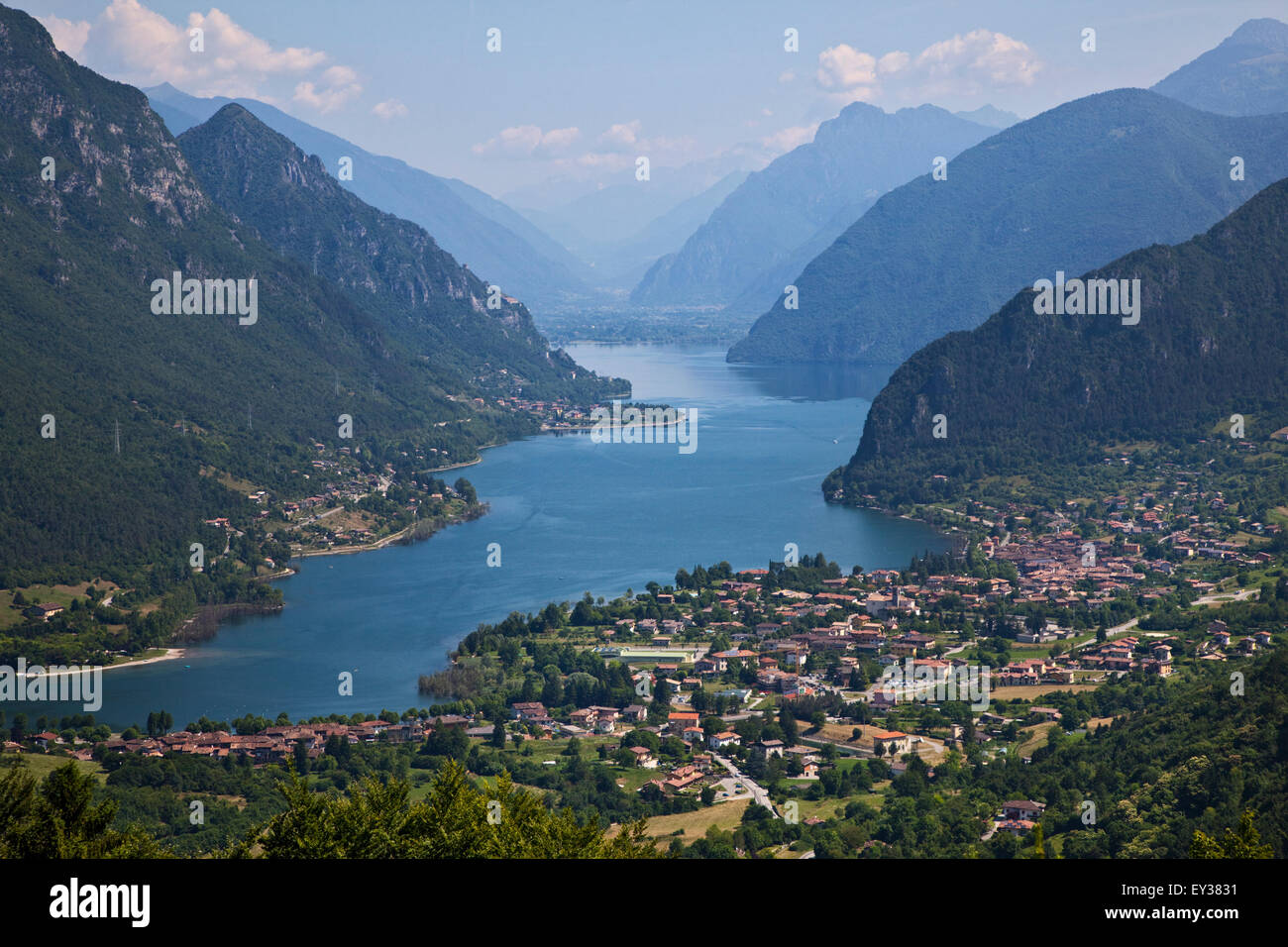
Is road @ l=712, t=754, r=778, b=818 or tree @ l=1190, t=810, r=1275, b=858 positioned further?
road @ l=712, t=754, r=778, b=818

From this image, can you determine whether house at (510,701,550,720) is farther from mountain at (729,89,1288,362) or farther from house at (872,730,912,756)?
mountain at (729,89,1288,362)

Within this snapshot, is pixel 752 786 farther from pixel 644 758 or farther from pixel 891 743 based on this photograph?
pixel 891 743

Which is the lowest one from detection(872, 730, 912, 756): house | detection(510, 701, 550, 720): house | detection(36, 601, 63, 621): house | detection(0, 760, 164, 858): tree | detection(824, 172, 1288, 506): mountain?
detection(510, 701, 550, 720): house

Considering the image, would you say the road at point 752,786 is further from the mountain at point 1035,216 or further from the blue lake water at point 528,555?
the mountain at point 1035,216

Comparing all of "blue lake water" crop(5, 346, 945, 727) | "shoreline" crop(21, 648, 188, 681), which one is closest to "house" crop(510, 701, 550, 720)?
"blue lake water" crop(5, 346, 945, 727)

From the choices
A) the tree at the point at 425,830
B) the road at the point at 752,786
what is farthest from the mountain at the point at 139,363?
the tree at the point at 425,830

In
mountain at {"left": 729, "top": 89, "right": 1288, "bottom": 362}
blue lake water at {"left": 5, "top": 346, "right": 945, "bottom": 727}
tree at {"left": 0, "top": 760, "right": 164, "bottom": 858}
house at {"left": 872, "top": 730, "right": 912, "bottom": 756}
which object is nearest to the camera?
tree at {"left": 0, "top": 760, "right": 164, "bottom": 858}
